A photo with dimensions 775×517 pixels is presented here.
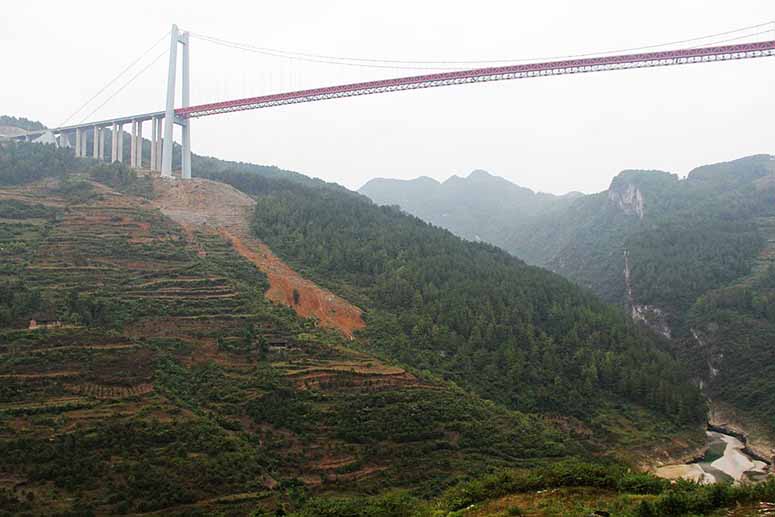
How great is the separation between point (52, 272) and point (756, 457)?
39.6 metres

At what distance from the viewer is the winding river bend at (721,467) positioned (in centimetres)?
2978

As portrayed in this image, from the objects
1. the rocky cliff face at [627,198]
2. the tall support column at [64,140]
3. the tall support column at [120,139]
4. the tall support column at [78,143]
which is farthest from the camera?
the rocky cliff face at [627,198]

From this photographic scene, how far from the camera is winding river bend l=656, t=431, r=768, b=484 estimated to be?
29.8m

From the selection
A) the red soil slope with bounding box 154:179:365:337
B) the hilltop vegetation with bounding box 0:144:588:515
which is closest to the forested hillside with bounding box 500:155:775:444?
the hilltop vegetation with bounding box 0:144:588:515

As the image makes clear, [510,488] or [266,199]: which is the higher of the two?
[266,199]

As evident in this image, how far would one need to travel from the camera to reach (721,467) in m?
31.5

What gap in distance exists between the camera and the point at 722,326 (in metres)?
46.6

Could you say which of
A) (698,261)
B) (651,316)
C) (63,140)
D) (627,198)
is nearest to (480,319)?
(651,316)

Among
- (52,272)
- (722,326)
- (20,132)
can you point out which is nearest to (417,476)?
(52,272)

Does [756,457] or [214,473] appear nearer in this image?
[214,473]

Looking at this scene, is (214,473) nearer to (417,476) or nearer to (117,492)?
(117,492)

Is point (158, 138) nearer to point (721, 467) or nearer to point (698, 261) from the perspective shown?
point (721, 467)

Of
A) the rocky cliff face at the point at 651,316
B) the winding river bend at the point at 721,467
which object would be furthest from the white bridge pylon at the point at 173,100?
the rocky cliff face at the point at 651,316

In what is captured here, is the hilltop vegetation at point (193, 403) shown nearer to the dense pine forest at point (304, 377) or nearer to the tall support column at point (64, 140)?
the dense pine forest at point (304, 377)
